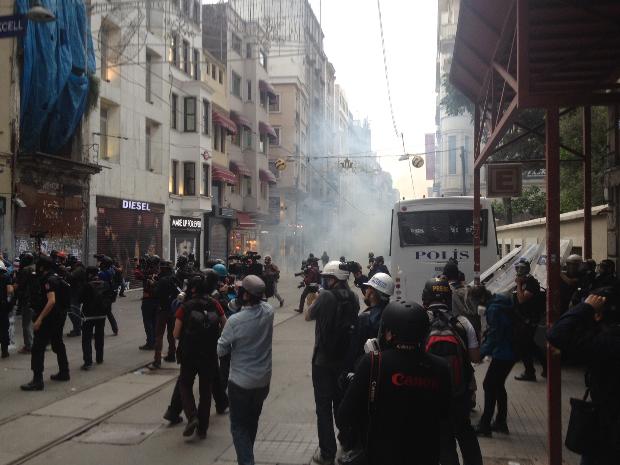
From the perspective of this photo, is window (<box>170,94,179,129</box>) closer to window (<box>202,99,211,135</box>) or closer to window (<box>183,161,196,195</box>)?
window (<box>202,99,211,135</box>)

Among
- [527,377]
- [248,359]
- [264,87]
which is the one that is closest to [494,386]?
[248,359]

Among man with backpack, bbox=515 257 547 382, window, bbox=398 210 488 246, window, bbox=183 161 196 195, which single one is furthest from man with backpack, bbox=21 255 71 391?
window, bbox=183 161 196 195

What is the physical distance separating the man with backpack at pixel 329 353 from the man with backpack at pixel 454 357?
3.18 ft

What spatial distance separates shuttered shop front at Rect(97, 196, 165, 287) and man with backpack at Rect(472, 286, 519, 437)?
18647mm

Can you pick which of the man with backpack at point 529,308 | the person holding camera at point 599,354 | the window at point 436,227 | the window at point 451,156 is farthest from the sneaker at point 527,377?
the window at point 451,156

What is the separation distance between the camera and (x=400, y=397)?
293cm

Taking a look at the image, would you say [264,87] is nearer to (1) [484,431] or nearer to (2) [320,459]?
(1) [484,431]

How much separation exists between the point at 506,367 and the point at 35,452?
4.57 metres

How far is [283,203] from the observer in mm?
51875

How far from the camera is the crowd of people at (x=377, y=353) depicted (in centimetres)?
297

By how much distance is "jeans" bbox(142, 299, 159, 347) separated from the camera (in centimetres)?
1108

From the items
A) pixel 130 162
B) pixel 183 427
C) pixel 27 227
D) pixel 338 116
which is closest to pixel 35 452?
pixel 183 427

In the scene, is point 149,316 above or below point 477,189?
below

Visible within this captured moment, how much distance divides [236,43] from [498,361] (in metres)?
35.8
